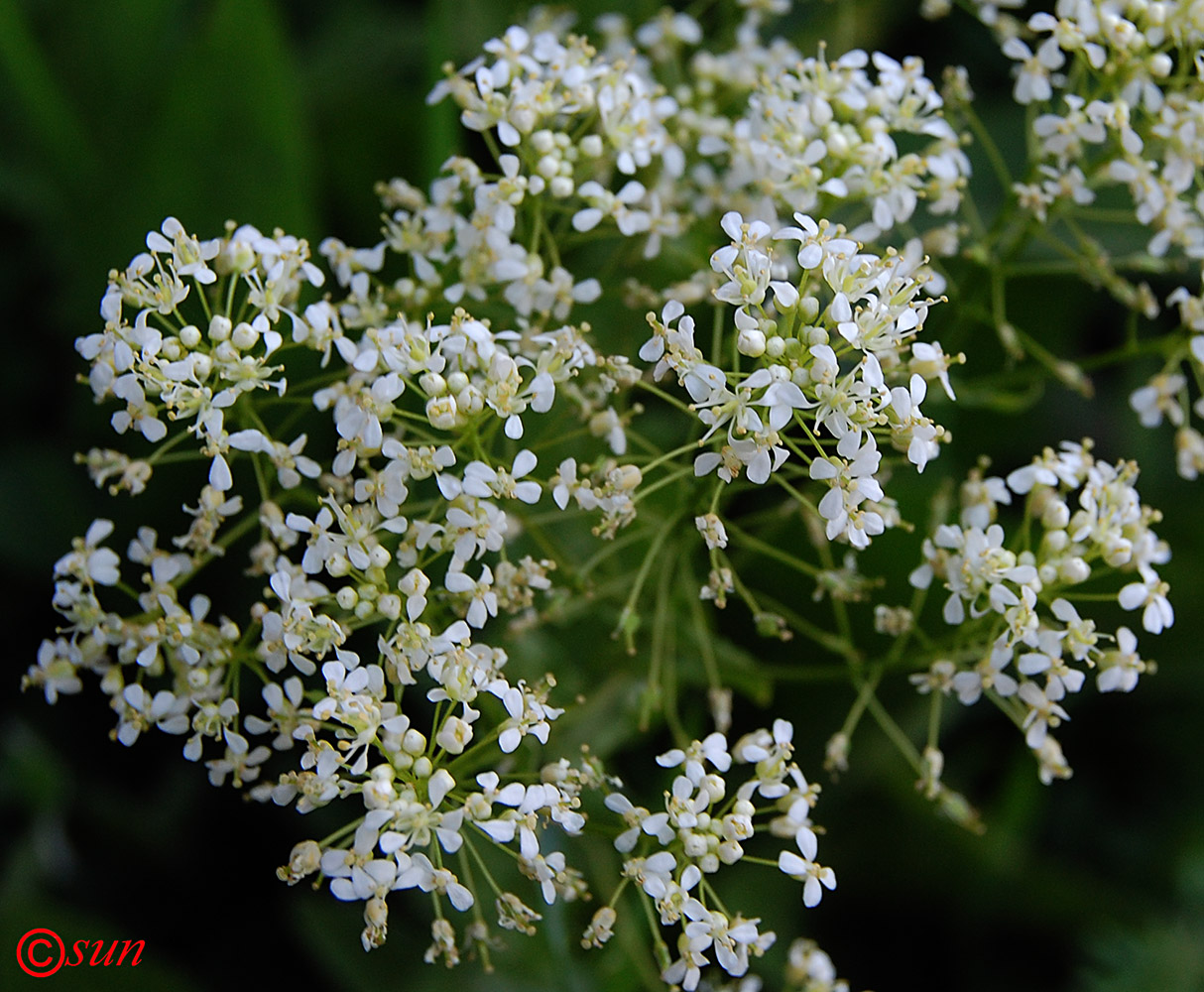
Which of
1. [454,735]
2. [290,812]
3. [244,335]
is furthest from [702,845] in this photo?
[290,812]

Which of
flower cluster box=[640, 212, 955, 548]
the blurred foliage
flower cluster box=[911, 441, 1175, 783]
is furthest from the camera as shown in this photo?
the blurred foliage

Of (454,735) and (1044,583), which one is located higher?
(454,735)

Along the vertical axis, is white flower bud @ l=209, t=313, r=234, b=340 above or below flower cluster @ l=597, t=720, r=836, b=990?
above

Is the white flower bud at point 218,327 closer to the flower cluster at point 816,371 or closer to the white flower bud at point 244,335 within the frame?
the white flower bud at point 244,335

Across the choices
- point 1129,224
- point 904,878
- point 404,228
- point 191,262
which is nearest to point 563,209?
point 404,228

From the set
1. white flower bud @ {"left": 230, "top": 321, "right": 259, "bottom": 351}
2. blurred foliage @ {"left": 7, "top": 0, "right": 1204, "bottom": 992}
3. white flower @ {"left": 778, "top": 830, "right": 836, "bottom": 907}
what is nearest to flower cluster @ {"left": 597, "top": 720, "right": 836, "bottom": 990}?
white flower @ {"left": 778, "top": 830, "right": 836, "bottom": 907}

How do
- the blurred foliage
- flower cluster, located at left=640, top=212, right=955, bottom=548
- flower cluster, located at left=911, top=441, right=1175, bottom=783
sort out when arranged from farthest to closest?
1. the blurred foliage
2. flower cluster, located at left=911, top=441, right=1175, bottom=783
3. flower cluster, located at left=640, top=212, right=955, bottom=548

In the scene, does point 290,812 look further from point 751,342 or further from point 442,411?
point 751,342

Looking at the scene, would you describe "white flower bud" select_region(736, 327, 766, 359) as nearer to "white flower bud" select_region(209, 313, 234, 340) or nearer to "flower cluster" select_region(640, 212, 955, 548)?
"flower cluster" select_region(640, 212, 955, 548)

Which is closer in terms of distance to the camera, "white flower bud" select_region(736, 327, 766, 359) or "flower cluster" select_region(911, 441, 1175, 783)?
"white flower bud" select_region(736, 327, 766, 359)

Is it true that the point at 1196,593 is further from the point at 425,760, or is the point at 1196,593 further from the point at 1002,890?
the point at 425,760
